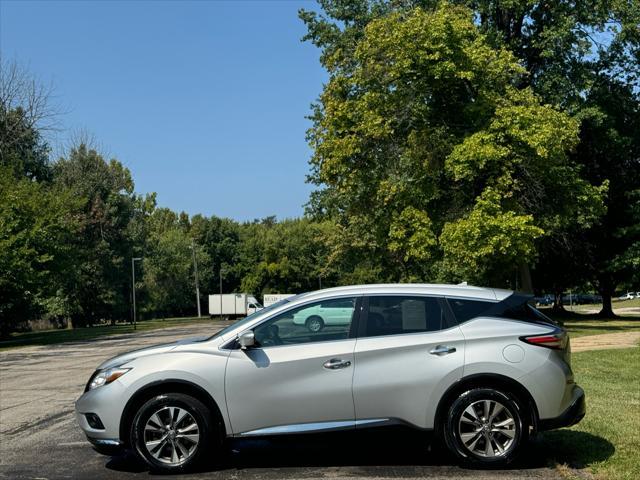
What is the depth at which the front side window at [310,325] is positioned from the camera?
6.45m

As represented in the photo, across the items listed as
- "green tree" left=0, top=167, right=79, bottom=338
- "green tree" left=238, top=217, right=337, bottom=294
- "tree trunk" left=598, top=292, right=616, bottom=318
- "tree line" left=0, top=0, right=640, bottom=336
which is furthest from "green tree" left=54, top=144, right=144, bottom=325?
"tree trunk" left=598, top=292, right=616, bottom=318

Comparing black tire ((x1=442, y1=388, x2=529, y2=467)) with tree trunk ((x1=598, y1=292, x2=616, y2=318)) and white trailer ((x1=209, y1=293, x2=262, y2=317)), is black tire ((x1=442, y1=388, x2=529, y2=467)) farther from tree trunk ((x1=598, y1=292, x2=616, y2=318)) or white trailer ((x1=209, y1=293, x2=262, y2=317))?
white trailer ((x1=209, y1=293, x2=262, y2=317))

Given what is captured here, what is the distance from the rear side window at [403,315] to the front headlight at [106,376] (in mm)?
2323

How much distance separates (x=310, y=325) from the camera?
6609 millimetres

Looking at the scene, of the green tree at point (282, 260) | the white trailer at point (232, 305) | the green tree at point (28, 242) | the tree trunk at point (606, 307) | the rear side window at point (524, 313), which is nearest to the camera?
the rear side window at point (524, 313)

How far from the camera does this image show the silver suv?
20.1 ft

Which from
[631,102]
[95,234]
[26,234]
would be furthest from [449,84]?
[95,234]

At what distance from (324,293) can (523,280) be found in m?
24.2

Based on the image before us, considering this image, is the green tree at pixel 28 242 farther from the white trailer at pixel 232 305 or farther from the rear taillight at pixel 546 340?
the rear taillight at pixel 546 340

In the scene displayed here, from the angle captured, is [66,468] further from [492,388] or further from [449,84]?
[449,84]

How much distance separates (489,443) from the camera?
6.13m

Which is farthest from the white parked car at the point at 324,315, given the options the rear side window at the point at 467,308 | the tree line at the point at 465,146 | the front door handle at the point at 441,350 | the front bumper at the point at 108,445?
the tree line at the point at 465,146

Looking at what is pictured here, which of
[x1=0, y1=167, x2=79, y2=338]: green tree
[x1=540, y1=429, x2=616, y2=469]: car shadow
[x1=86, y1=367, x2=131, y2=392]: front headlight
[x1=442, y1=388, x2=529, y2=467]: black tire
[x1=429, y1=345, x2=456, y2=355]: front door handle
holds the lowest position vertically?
[x1=540, y1=429, x2=616, y2=469]: car shadow

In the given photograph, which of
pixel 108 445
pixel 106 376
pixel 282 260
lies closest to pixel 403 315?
pixel 106 376
